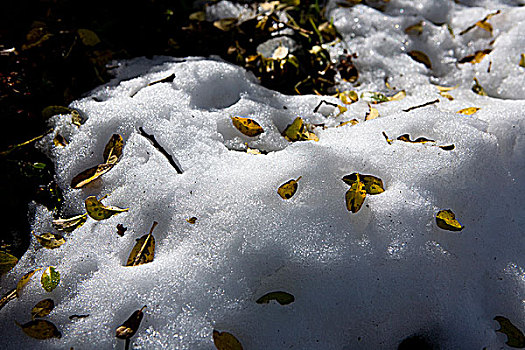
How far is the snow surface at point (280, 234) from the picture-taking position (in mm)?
969

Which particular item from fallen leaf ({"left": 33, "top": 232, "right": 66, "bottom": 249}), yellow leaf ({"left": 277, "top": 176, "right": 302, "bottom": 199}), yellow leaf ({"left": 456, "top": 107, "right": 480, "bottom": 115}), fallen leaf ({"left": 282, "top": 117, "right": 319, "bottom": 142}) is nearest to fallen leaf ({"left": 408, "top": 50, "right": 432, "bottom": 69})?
yellow leaf ({"left": 456, "top": 107, "right": 480, "bottom": 115})

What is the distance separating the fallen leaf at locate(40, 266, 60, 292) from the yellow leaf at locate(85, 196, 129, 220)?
0.53 feet

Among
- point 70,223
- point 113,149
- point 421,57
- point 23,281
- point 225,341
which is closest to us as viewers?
point 225,341

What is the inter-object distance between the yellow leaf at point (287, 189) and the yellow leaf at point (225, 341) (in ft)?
1.15

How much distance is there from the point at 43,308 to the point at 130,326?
220mm

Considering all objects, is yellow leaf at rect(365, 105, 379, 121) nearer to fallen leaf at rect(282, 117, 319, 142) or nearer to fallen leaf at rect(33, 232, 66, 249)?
fallen leaf at rect(282, 117, 319, 142)

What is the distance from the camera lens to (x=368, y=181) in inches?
44.4

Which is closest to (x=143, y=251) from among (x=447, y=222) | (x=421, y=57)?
(x=447, y=222)

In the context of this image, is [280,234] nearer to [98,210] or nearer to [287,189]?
[287,189]

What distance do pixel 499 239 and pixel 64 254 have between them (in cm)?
111

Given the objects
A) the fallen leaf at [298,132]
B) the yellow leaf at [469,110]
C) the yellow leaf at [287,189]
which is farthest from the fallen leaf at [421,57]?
the yellow leaf at [287,189]

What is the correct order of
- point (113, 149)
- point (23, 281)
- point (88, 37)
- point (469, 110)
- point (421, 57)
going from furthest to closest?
point (421, 57) < point (88, 37) < point (469, 110) < point (113, 149) < point (23, 281)

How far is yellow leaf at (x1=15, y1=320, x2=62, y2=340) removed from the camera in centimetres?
95

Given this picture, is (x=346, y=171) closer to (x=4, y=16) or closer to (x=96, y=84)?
(x=96, y=84)
